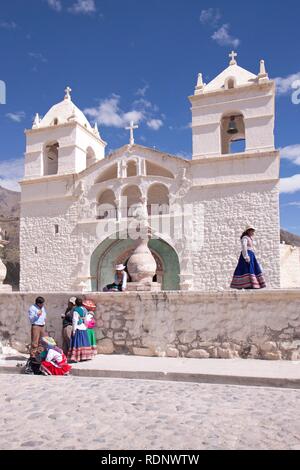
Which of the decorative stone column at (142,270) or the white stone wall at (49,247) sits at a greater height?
the white stone wall at (49,247)

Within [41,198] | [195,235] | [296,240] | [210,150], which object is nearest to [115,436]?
[195,235]

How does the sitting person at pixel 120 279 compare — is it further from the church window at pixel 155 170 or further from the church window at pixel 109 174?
the church window at pixel 109 174

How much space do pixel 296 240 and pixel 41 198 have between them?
1317 inches

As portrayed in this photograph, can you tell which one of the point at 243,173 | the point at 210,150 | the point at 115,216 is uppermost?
the point at 210,150

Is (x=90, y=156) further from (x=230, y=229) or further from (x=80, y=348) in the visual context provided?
(x=80, y=348)

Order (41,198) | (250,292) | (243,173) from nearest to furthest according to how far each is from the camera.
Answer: (250,292) < (243,173) < (41,198)

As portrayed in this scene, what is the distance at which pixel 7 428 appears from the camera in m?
3.53

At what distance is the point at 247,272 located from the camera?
276 inches

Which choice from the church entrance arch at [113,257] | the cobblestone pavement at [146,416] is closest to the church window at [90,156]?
the church entrance arch at [113,257]

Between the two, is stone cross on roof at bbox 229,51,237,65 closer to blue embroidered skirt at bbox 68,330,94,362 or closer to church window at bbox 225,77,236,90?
church window at bbox 225,77,236,90

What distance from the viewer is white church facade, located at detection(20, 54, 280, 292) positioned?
51.4 ft

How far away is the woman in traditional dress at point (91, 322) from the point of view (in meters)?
6.59

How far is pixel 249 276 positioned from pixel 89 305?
259 centimetres

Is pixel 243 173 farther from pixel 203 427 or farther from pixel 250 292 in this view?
pixel 203 427
